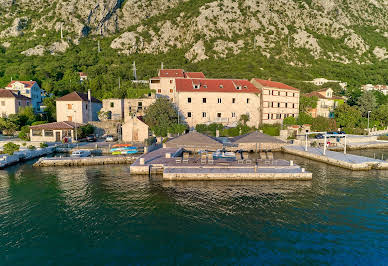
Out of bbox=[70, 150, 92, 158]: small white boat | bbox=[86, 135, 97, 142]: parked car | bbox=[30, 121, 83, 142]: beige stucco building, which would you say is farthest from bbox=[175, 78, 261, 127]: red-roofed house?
bbox=[70, 150, 92, 158]: small white boat

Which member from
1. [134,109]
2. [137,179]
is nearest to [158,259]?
[137,179]

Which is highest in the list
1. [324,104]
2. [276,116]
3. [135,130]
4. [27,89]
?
[27,89]

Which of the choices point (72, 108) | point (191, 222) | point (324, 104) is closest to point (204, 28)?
point (324, 104)

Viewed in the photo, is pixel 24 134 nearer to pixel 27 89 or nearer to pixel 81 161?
pixel 81 161

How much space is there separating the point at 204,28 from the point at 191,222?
118 metres

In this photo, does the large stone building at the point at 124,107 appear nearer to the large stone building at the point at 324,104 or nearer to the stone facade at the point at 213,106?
the stone facade at the point at 213,106

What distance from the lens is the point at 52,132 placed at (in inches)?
1954

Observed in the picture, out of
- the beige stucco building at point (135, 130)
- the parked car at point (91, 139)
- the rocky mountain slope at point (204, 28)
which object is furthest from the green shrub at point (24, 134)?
the rocky mountain slope at point (204, 28)

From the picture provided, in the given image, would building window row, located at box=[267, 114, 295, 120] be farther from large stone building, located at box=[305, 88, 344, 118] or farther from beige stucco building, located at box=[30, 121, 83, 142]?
beige stucco building, located at box=[30, 121, 83, 142]

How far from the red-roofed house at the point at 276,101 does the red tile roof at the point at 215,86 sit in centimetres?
223

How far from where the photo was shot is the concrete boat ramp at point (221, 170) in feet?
86.8

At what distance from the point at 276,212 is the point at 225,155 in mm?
14014

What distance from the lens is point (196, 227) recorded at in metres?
16.7

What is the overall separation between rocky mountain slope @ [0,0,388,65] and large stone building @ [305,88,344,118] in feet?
A: 135
